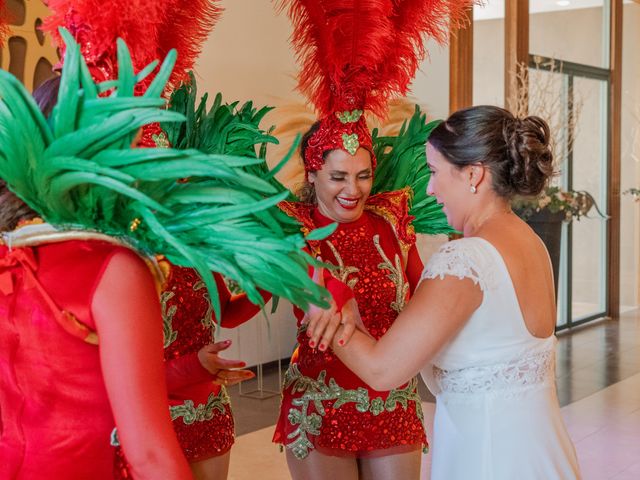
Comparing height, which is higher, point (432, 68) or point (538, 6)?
point (538, 6)

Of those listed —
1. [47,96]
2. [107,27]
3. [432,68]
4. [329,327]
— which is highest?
[432,68]

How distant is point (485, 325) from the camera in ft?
6.27

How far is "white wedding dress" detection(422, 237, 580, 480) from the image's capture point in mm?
1901

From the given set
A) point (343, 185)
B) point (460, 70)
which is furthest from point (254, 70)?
point (343, 185)

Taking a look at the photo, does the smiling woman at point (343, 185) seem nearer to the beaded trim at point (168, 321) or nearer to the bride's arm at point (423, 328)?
the beaded trim at point (168, 321)

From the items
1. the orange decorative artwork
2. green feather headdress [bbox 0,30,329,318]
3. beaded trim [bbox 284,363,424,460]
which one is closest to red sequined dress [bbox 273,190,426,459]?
beaded trim [bbox 284,363,424,460]

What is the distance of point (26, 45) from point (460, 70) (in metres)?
4.24

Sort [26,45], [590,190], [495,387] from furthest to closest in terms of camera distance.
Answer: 1. [590,190]
2. [26,45]
3. [495,387]

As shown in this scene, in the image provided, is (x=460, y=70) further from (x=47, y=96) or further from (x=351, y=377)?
(x=47, y=96)

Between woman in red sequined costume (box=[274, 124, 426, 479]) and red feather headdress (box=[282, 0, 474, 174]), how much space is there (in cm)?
5

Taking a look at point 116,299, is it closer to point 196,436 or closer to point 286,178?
point 196,436

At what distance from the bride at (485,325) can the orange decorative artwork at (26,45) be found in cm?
334

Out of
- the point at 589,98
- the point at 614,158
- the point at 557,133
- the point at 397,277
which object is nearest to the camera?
the point at 397,277

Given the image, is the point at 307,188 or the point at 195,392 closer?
the point at 195,392
